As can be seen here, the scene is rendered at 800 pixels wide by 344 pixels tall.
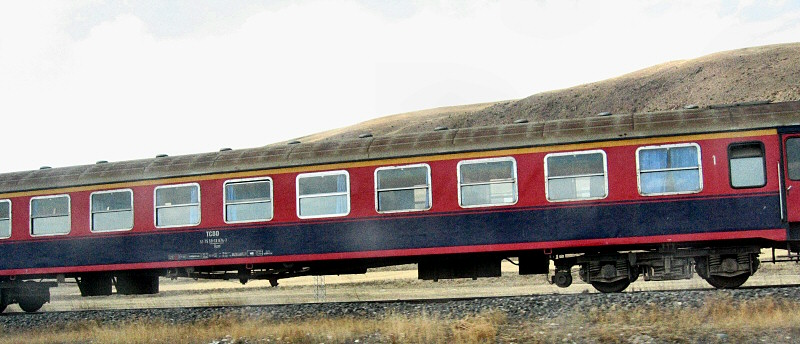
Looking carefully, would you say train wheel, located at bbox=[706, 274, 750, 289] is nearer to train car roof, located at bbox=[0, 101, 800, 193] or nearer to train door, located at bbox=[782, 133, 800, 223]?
train door, located at bbox=[782, 133, 800, 223]

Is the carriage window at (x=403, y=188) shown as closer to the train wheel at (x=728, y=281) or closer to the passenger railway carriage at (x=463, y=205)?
the passenger railway carriage at (x=463, y=205)

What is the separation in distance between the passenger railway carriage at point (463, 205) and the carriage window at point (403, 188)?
3 cm

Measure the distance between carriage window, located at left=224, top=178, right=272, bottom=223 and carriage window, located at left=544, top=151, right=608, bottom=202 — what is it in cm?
617

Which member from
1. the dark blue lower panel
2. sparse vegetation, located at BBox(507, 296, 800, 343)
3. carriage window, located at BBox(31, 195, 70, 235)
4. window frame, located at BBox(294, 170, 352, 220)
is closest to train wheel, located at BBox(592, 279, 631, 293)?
the dark blue lower panel

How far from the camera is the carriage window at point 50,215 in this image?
20641mm

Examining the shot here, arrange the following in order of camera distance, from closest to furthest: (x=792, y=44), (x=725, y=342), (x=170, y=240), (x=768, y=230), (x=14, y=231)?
(x=725, y=342) → (x=768, y=230) → (x=170, y=240) → (x=14, y=231) → (x=792, y=44)

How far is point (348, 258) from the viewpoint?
18.0 metres

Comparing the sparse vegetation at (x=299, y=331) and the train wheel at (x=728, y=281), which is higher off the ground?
the train wheel at (x=728, y=281)

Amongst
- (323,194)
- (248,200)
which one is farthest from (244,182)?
(323,194)

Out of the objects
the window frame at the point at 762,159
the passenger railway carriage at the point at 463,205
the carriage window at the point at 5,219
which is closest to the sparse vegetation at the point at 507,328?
the passenger railway carriage at the point at 463,205

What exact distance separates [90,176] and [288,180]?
540 cm

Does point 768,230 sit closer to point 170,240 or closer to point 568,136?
point 568,136

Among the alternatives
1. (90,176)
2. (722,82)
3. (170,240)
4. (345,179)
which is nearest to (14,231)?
(90,176)

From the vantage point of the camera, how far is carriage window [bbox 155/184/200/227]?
63.3 feet
